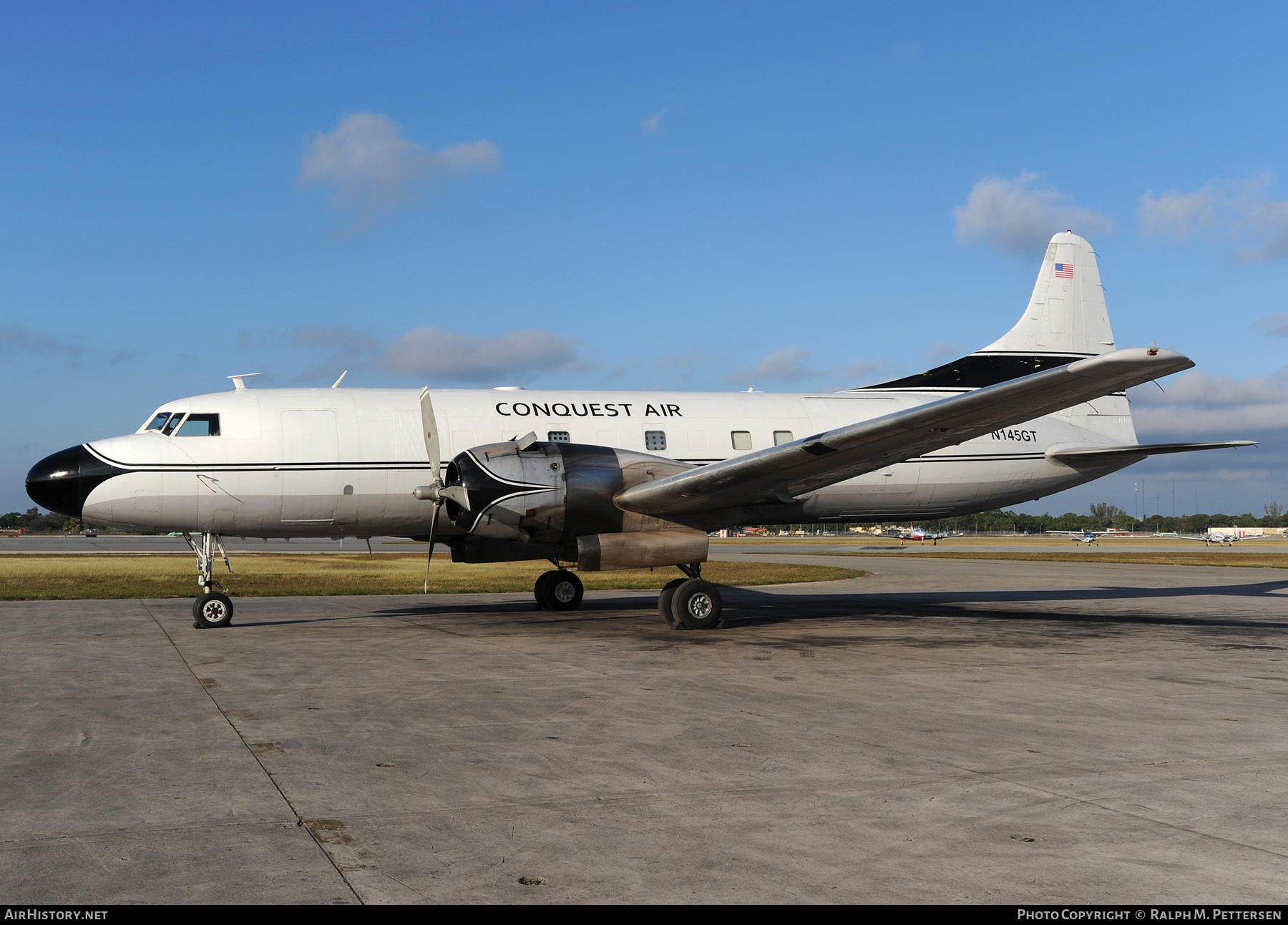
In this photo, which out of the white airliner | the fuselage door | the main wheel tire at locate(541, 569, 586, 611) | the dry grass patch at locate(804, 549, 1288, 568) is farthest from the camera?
the dry grass patch at locate(804, 549, 1288, 568)

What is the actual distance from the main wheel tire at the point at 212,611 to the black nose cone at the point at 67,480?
245 centimetres

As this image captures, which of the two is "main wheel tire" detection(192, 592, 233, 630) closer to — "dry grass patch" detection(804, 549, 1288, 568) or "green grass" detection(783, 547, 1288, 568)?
"green grass" detection(783, 547, 1288, 568)

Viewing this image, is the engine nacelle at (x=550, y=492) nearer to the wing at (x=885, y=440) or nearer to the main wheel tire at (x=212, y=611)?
the wing at (x=885, y=440)

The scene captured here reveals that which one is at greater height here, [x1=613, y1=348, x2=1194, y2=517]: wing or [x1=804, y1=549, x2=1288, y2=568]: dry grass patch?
[x1=613, y1=348, x2=1194, y2=517]: wing

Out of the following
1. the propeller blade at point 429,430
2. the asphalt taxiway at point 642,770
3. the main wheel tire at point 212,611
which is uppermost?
the propeller blade at point 429,430

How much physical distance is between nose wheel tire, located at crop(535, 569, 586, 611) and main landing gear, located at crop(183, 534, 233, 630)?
19.1 feet

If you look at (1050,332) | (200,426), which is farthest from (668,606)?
(1050,332)

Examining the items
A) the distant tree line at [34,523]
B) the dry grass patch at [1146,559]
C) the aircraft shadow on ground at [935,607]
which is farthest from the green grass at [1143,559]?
the distant tree line at [34,523]

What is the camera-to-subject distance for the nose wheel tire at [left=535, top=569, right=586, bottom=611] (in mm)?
19094

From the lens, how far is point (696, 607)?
50.2ft

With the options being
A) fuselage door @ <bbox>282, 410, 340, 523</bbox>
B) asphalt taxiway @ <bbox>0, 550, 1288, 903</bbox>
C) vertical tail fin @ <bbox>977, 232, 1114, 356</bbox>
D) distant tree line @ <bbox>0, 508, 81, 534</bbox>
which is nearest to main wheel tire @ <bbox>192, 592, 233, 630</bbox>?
asphalt taxiway @ <bbox>0, 550, 1288, 903</bbox>

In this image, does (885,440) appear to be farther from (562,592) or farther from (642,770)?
(642,770)

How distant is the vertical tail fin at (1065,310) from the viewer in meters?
21.2

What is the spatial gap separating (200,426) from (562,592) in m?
7.33
